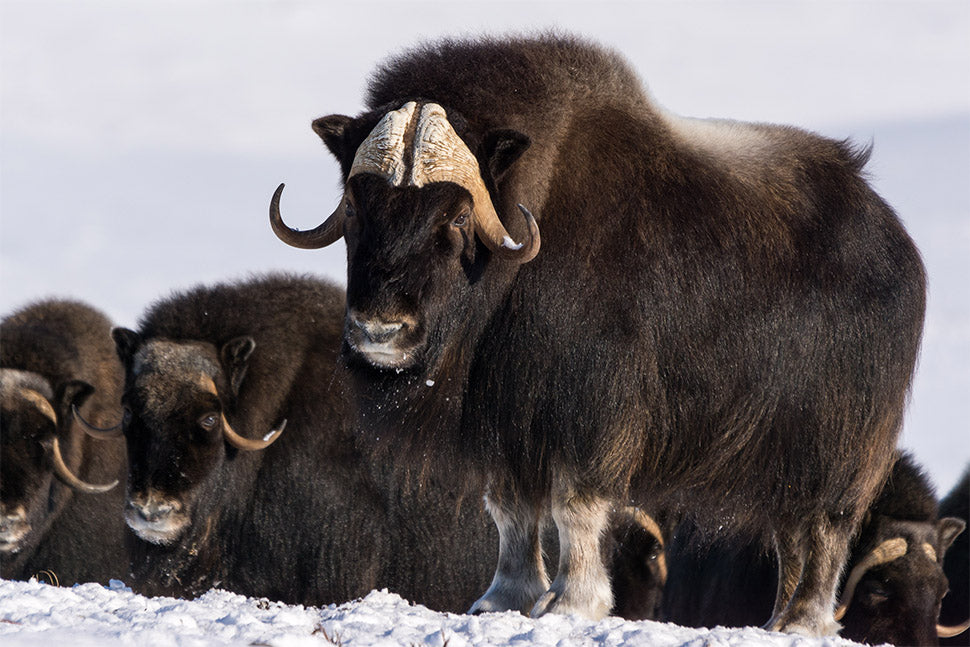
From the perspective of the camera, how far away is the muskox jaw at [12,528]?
23.0ft

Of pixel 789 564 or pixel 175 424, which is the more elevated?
pixel 789 564

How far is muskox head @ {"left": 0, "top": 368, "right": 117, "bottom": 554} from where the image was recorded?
703cm

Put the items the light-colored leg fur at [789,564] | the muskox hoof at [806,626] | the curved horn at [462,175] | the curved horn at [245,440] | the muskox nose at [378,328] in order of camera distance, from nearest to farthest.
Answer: the muskox nose at [378,328], the curved horn at [462,175], the muskox hoof at [806,626], the light-colored leg fur at [789,564], the curved horn at [245,440]

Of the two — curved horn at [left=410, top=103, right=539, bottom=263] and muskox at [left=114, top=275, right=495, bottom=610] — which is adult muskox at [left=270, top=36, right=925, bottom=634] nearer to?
curved horn at [left=410, top=103, right=539, bottom=263]

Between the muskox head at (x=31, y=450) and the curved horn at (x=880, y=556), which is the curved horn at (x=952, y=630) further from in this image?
the muskox head at (x=31, y=450)

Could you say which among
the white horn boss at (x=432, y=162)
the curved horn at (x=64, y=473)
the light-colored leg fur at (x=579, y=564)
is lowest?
the curved horn at (x=64, y=473)

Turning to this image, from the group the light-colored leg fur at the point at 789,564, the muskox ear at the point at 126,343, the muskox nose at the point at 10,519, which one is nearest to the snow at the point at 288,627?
the light-colored leg fur at the point at 789,564

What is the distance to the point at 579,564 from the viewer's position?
166 inches

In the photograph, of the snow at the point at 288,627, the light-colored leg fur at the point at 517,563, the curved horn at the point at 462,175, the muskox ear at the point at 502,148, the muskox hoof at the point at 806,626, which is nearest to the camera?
the snow at the point at 288,627

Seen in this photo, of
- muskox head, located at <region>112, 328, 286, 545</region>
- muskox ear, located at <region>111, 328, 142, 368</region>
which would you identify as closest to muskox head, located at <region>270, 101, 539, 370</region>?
muskox head, located at <region>112, 328, 286, 545</region>

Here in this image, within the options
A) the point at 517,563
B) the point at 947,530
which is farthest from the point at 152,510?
the point at 947,530

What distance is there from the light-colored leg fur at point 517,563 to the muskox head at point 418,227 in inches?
27.9

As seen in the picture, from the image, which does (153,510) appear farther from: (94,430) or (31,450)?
(31,450)

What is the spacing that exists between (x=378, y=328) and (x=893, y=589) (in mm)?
3394
